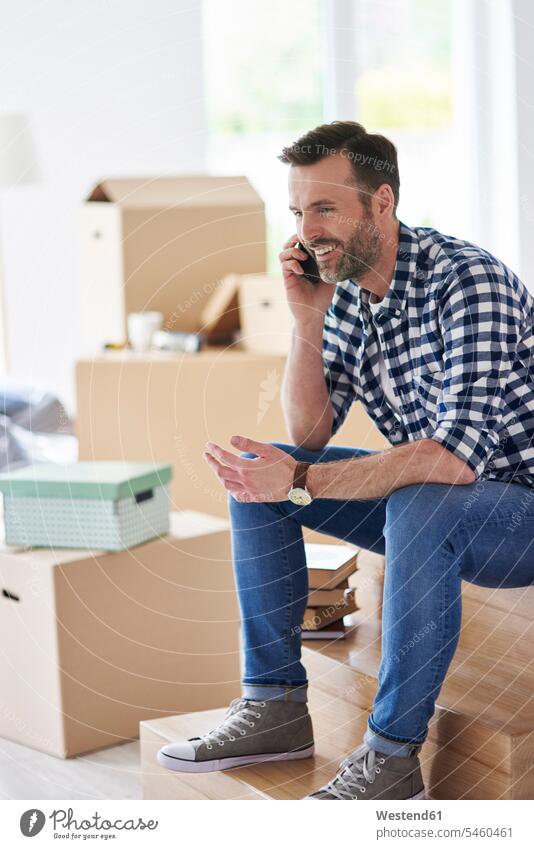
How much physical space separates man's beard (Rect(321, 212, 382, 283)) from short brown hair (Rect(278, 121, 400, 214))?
3 centimetres

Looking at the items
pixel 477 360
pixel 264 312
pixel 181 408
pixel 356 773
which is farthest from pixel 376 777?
pixel 264 312

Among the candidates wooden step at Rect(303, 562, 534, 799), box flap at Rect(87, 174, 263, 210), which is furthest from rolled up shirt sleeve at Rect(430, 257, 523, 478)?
box flap at Rect(87, 174, 263, 210)

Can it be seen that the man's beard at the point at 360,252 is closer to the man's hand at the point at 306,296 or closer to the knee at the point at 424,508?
the man's hand at the point at 306,296

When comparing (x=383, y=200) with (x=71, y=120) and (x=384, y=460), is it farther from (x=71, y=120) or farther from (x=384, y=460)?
(x=71, y=120)

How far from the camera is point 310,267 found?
1.54m

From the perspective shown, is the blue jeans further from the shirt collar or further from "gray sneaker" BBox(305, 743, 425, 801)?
the shirt collar

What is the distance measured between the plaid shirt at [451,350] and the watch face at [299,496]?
0.54 ft

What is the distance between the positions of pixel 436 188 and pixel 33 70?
152cm

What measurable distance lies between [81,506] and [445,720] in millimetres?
762

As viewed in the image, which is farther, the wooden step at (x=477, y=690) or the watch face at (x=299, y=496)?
the watch face at (x=299, y=496)

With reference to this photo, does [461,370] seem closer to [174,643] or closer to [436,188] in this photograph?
[174,643]

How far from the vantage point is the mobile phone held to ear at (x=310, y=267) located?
1.53 metres

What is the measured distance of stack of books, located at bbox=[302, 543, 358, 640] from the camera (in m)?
1.60

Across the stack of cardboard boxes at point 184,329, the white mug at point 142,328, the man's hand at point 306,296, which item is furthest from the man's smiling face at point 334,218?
the white mug at point 142,328
